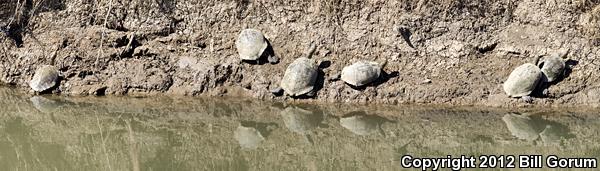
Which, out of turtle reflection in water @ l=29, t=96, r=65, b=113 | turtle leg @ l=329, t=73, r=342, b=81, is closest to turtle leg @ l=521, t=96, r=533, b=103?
turtle leg @ l=329, t=73, r=342, b=81

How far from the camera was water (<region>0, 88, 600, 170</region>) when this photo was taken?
15.9 ft

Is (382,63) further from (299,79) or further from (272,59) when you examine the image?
(272,59)

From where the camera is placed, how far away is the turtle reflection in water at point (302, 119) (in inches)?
218

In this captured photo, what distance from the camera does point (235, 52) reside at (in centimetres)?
664

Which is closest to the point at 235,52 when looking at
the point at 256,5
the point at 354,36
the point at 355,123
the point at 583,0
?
the point at 256,5

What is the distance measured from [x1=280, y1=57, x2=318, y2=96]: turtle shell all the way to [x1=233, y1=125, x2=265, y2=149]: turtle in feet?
2.36

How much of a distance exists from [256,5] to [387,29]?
1.40 metres

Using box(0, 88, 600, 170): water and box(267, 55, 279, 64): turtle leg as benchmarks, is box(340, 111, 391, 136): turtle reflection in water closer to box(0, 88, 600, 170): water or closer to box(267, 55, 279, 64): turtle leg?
box(0, 88, 600, 170): water

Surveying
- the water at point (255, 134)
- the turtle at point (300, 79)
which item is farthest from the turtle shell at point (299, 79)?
the water at point (255, 134)

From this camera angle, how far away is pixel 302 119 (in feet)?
19.1

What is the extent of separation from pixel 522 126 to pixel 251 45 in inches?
105

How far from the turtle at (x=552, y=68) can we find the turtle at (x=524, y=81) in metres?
0.11

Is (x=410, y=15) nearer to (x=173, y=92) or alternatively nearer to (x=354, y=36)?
(x=354, y=36)

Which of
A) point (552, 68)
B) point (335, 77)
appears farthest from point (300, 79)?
point (552, 68)
